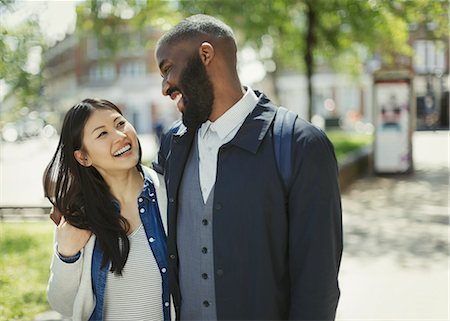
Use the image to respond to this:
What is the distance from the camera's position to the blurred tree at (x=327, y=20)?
12789mm

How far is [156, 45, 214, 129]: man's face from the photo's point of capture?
2.02m

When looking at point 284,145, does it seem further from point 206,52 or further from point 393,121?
point 393,121

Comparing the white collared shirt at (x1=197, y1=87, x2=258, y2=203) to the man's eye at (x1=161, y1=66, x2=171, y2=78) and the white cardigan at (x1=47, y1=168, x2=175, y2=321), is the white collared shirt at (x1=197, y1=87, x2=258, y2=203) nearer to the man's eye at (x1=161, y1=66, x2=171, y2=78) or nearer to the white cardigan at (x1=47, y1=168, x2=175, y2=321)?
the man's eye at (x1=161, y1=66, x2=171, y2=78)

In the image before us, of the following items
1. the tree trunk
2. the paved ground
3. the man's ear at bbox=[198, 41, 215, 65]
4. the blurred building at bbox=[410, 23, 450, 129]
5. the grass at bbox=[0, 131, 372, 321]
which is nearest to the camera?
the man's ear at bbox=[198, 41, 215, 65]

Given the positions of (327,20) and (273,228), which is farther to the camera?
(327,20)

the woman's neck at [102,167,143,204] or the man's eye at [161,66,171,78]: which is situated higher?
the man's eye at [161,66,171,78]

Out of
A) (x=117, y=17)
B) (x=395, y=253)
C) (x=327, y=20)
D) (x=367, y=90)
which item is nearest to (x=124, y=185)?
(x=395, y=253)

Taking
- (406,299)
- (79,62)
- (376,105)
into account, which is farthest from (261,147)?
(79,62)

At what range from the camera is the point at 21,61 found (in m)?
6.61

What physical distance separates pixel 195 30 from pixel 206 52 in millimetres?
86

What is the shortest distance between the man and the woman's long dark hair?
0.27m

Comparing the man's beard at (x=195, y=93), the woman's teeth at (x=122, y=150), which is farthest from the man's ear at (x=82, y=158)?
the man's beard at (x=195, y=93)

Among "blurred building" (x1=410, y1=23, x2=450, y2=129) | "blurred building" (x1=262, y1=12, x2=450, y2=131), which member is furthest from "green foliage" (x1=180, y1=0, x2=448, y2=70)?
"blurred building" (x1=410, y1=23, x2=450, y2=129)

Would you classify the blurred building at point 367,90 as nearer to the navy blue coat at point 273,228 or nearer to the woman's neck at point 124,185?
the woman's neck at point 124,185
